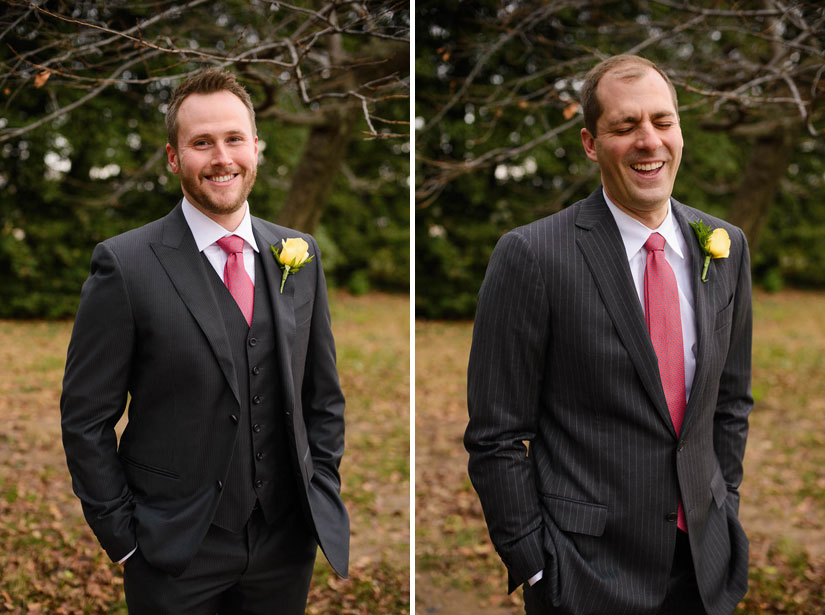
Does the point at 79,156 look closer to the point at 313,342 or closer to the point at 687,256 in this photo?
the point at 313,342

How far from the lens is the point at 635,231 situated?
1.95 metres

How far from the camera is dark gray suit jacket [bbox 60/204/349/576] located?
1853 millimetres

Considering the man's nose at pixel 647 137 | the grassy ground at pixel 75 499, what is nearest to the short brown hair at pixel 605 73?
Answer: the man's nose at pixel 647 137

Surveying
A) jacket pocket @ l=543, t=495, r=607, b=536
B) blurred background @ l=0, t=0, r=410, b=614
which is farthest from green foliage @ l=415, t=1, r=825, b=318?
jacket pocket @ l=543, t=495, r=607, b=536

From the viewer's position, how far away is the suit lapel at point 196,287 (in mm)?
1862

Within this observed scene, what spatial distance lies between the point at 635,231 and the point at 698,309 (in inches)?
10.4

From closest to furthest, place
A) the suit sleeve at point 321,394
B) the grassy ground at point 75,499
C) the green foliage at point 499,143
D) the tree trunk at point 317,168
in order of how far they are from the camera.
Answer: the suit sleeve at point 321,394 < the grassy ground at point 75,499 < the tree trunk at point 317,168 < the green foliage at point 499,143

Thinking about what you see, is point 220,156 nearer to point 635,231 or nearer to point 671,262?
point 635,231

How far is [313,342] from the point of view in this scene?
2.22 m

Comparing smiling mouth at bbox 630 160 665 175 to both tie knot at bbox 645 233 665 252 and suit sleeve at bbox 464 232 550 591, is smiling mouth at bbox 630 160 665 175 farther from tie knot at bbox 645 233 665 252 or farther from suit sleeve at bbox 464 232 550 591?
suit sleeve at bbox 464 232 550 591

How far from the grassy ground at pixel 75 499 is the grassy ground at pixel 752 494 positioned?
21cm

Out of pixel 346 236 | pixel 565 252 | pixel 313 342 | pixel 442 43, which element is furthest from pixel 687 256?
pixel 346 236

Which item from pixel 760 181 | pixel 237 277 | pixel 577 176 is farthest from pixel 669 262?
pixel 577 176

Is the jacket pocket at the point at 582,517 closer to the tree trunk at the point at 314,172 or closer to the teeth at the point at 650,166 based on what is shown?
the teeth at the point at 650,166
